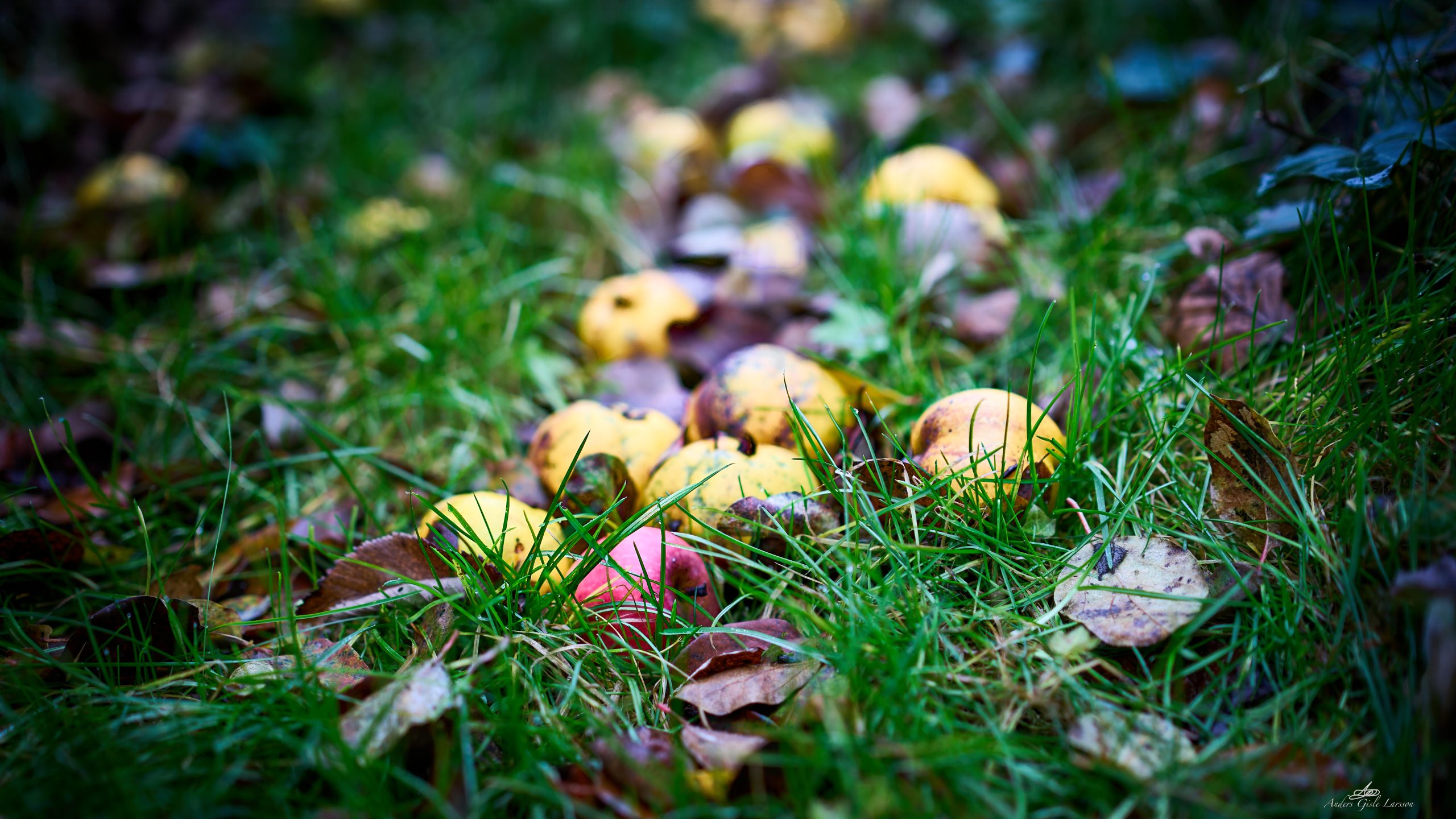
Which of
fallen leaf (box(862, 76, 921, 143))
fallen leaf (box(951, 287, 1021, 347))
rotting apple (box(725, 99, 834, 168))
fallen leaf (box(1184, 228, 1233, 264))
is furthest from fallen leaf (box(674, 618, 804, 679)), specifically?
fallen leaf (box(862, 76, 921, 143))

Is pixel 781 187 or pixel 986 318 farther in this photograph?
pixel 781 187

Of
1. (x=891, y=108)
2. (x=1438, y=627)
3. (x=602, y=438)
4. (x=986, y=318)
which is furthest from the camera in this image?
(x=891, y=108)

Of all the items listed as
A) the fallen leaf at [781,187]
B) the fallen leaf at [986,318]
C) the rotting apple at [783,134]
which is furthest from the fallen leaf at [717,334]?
the rotting apple at [783,134]

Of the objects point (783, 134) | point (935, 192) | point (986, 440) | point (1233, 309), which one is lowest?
point (986, 440)

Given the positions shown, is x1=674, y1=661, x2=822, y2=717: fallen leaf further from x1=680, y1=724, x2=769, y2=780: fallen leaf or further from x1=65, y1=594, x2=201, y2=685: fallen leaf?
x1=65, y1=594, x2=201, y2=685: fallen leaf

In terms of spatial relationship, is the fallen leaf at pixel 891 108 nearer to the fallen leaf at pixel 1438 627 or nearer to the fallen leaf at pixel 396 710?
the fallen leaf at pixel 1438 627

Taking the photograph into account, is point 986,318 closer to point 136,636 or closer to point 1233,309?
point 1233,309

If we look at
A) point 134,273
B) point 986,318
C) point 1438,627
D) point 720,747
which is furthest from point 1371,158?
point 134,273
